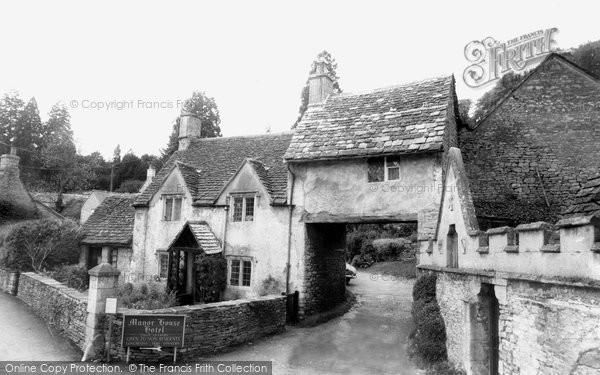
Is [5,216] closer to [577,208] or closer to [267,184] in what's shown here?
[267,184]

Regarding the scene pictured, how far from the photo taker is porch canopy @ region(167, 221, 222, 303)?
18014mm

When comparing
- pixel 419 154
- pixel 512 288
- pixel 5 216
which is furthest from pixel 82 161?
pixel 512 288

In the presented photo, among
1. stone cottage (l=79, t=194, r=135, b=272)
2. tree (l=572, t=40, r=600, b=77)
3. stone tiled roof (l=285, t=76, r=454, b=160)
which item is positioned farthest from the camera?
tree (l=572, t=40, r=600, b=77)

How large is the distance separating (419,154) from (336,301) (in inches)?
329

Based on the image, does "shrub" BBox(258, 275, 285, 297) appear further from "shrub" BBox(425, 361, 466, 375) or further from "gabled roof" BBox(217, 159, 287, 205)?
"shrub" BBox(425, 361, 466, 375)

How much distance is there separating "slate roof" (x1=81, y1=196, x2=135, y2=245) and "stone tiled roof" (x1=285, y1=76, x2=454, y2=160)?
11.5m

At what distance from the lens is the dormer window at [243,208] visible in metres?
18.2

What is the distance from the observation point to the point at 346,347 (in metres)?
13.2

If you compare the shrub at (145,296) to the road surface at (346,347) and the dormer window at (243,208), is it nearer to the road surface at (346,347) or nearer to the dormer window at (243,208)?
the road surface at (346,347)

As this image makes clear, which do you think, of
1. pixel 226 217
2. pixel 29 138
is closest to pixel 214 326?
pixel 226 217

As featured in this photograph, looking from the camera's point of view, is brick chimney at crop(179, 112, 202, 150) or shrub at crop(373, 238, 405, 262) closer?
brick chimney at crop(179, 112, 202, 150)

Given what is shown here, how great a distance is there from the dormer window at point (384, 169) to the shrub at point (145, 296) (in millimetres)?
9163

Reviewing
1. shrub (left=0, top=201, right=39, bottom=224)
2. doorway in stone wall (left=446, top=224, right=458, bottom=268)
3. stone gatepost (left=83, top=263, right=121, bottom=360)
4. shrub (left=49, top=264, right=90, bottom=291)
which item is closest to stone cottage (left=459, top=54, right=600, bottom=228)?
doorway in stone wall (left=446, top=224, right=458, bottom=268)

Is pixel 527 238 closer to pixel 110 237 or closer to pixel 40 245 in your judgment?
pixel 110 237
